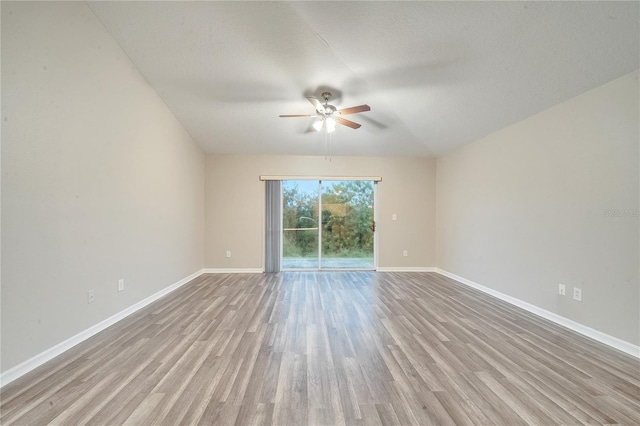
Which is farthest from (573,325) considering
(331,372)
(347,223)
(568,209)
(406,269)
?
(347,223)

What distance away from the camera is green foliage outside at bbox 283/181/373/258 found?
208 inches

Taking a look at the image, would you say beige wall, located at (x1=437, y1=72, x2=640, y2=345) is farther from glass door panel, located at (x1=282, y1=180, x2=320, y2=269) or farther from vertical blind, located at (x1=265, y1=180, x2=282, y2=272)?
vertical blind, located at (x1=265, y1=180, x2=282, y2=272)

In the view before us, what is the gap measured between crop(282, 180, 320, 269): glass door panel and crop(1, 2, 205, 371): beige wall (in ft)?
7.80

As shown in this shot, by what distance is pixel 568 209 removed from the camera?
264 centimetres

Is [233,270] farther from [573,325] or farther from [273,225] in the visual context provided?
[573,325]

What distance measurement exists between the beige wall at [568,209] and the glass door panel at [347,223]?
77.9 inches

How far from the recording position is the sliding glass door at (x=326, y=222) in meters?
5.29

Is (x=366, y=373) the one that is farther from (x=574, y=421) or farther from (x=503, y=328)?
(x=503, y=328)

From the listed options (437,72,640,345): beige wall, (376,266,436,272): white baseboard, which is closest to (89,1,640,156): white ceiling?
(437,72,640,345): beige wall

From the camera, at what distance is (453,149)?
4.64m

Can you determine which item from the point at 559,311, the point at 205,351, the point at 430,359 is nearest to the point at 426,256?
the point at 559,311

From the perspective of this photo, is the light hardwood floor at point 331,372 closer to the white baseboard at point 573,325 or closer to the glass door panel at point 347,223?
the white baseboard at point 573,325

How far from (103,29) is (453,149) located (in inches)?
205

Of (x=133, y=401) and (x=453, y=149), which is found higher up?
(x=453, y=149)
